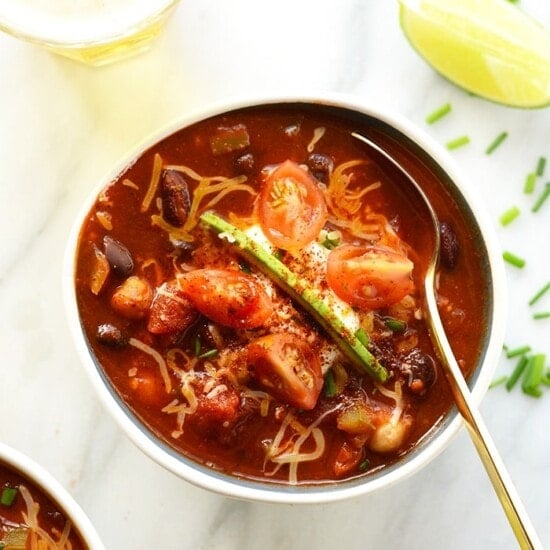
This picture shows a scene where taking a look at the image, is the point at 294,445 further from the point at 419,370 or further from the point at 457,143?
the point at 457,143

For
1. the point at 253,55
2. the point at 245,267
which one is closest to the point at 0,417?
the point at 245,267

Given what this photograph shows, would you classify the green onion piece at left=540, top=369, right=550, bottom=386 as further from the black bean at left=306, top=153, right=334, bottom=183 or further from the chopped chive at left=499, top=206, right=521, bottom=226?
the black bean at left=306, top=153, right=334, bottom=183

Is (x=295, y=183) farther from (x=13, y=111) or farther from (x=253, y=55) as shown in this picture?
(x=13, y=111)

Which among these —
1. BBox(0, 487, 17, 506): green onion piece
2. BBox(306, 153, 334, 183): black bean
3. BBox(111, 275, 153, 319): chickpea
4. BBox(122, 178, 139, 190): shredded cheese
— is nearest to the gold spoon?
BBox(306, 153, 334, 183): black bean

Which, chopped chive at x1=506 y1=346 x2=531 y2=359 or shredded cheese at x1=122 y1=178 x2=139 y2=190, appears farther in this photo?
chopped chive at x1=506 y1=346 x2=531 y2=359

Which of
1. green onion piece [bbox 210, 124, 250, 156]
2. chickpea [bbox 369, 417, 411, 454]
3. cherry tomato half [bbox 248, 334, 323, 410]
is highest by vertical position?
green onion piece [bbox 210, 124, 250, 156]

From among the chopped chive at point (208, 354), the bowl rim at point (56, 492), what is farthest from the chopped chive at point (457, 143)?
the bowl rim at point (56, 492)

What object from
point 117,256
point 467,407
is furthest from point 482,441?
point 117,256
